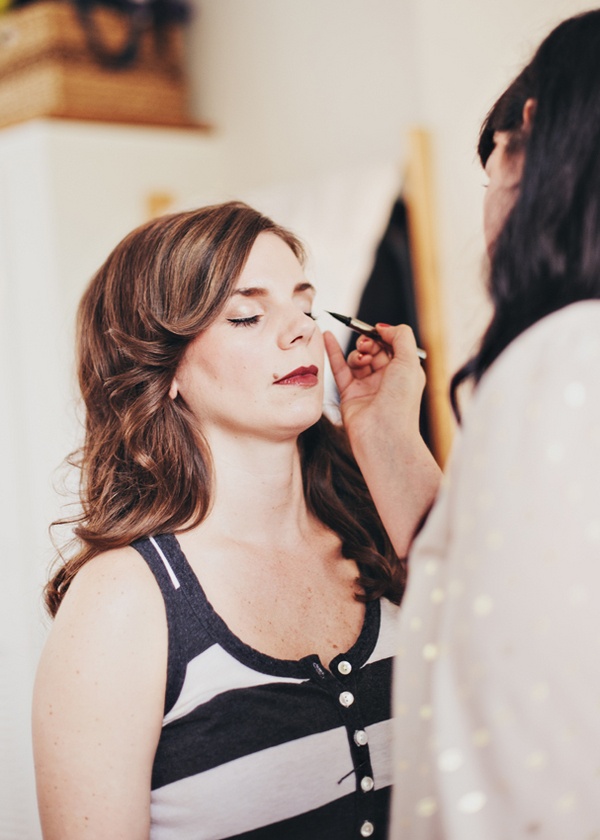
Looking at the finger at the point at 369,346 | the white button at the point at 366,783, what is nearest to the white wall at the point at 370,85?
the finger at the point at 369,346

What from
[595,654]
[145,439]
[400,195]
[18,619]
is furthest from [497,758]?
[18,619]

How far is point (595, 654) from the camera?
25.7 inches

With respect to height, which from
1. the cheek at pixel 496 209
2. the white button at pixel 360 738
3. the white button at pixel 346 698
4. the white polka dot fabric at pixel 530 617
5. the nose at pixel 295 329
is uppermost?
the cheek at pixel 496 209

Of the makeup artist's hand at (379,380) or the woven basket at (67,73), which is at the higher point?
the woven basket at (67,73)

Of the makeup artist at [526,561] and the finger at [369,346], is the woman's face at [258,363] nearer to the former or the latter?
the finger at [369,346]

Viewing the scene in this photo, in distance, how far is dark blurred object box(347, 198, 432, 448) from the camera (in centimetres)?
196

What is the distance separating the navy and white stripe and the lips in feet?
0.81

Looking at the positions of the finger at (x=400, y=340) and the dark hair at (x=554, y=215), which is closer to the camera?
the dark hair at (x=554, y=215)

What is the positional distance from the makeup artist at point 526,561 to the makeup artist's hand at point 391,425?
266mm

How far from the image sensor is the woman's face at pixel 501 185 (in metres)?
0.77

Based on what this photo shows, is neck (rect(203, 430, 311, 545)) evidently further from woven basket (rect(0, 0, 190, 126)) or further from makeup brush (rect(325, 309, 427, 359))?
woven basket (rect(0, 0, 190, 126))

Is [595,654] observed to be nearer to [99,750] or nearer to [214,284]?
[99,750]

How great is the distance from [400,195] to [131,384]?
1082 millimetres

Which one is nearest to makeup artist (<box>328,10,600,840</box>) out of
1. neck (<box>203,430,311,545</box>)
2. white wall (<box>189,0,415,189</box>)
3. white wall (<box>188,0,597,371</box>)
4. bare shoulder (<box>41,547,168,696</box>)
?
bare shoulder (<box>41,547,168,696</box>)
